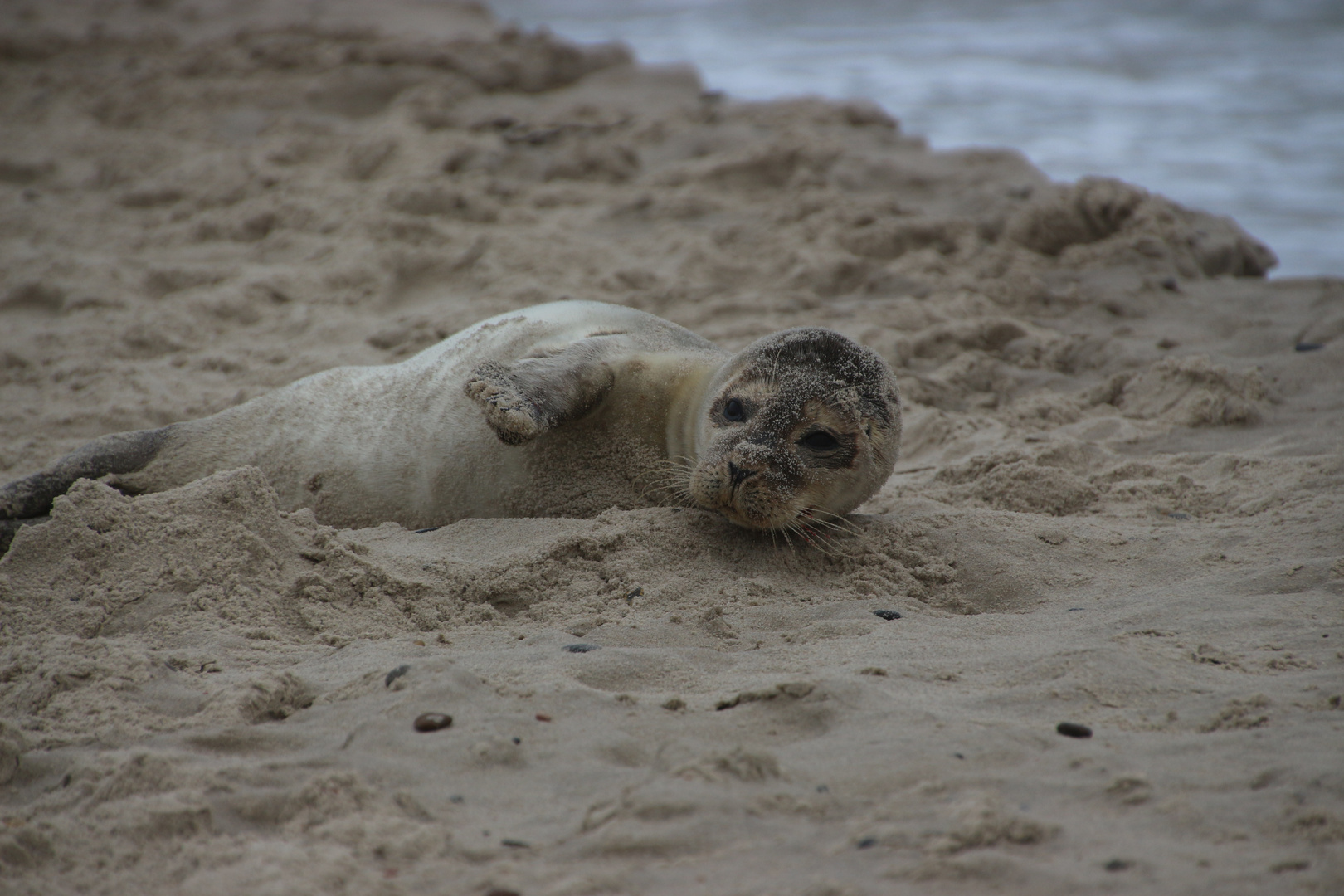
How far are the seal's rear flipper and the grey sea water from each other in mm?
7267

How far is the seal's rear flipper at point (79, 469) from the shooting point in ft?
11.5

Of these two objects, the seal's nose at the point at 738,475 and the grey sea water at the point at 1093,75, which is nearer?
the seal's nose at the point at 738,475

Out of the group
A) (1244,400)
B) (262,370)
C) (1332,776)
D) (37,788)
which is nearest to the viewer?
(1332,776)

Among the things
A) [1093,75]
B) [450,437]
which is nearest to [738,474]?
[450,437]

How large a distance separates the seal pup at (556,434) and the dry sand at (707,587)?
20cm

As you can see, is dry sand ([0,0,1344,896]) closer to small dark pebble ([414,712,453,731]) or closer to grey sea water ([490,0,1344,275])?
small dark pebble ([414,712,453,731])

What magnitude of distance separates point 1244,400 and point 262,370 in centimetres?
413

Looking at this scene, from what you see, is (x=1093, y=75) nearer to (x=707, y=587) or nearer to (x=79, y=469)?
(x=707, y=587)

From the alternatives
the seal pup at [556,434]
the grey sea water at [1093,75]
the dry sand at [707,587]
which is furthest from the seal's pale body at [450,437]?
the grey sea water at [1093,75]

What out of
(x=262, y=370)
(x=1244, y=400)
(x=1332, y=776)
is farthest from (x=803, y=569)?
(x=262, y=370)

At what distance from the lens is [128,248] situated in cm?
638

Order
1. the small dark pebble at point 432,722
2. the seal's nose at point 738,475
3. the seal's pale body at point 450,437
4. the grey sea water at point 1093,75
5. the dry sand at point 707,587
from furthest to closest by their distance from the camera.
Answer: the grey sea water at point 1093,75 → the seal's pale body at point 450,437 → the seal's nose at point 738,475 → the small dark pebble at point 432,722 → the dry sand at point 707,587

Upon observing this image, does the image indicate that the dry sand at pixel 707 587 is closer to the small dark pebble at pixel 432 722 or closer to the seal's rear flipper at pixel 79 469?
the small dark pebble at pixel 432 722

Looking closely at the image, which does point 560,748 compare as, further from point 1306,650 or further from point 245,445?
point 245,445
